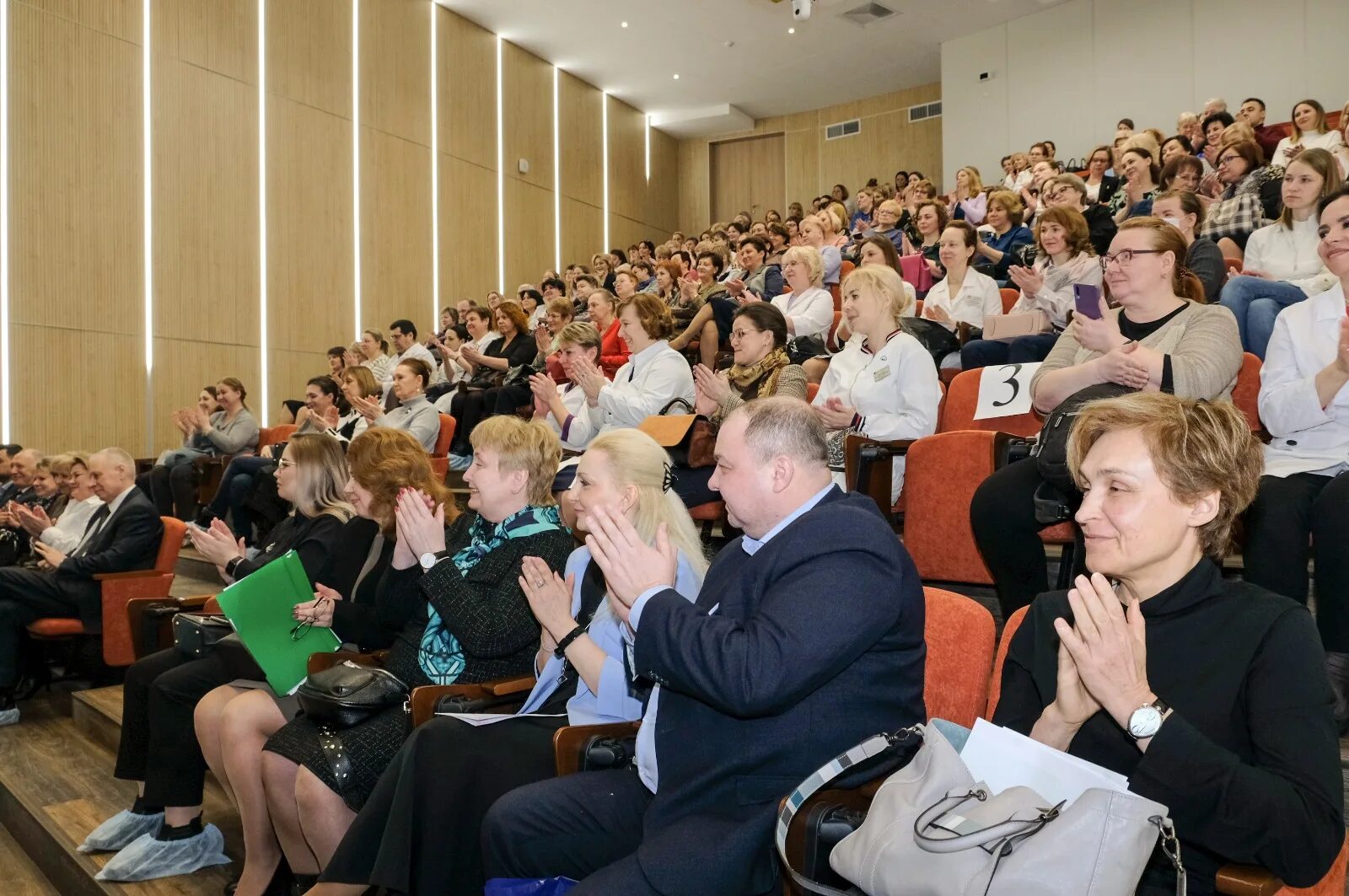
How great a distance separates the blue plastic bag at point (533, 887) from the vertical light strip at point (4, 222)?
22.0 feet

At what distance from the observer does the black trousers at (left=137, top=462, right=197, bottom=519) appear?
6.60m

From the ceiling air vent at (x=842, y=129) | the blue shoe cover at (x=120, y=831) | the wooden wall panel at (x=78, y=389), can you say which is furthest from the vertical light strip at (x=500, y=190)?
the blue shoe cover at (x=120, y=831)

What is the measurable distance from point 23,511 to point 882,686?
4942 mm

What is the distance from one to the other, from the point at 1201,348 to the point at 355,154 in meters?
8.77

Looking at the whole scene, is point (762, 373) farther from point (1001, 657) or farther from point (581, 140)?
point (581, 140)

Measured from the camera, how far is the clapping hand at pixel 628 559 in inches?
64.0

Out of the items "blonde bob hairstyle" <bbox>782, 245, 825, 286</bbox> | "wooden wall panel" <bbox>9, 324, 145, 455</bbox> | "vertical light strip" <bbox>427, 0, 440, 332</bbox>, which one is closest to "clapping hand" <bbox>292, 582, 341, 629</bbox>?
"blonde bob hairstyle" <bbox>782, 245, 825, 286</bbox>

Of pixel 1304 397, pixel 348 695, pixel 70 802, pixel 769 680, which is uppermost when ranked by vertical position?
pixel 1304 397

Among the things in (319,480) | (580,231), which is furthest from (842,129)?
(319,480)

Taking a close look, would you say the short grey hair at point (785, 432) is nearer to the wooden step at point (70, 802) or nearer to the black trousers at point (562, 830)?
the black trousers at point (562, 830)

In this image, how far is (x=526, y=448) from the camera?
261 centimetres

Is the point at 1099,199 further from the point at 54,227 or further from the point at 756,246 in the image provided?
the point at 54,227

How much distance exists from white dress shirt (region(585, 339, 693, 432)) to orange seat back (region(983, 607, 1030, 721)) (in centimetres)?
238

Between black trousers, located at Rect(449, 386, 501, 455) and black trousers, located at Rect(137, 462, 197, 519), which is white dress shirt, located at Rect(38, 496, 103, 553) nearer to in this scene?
black trousers, located at Rect(137, 462, 197, 519)
